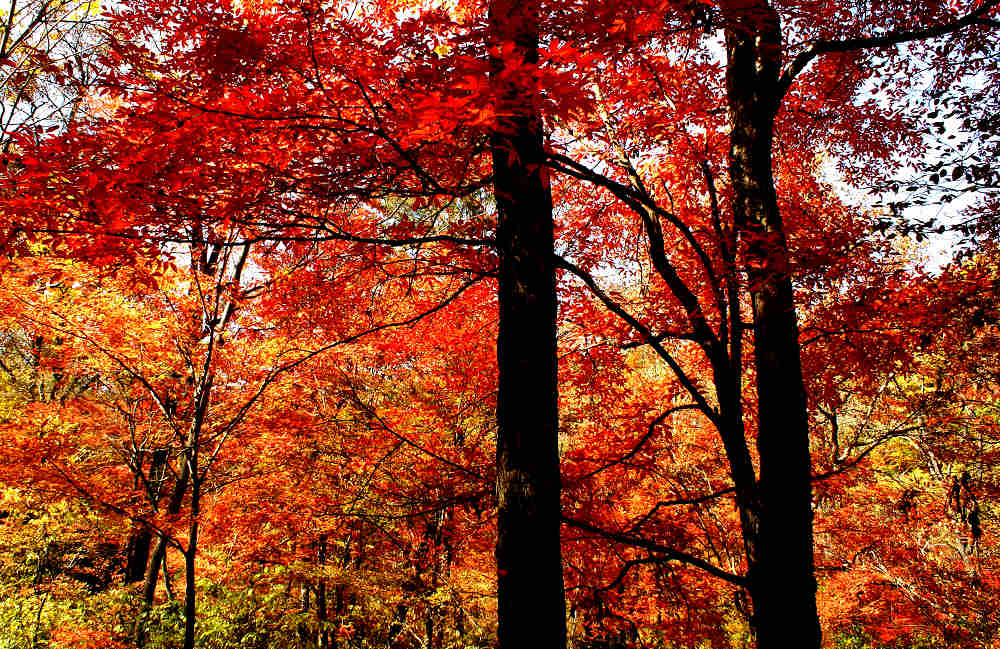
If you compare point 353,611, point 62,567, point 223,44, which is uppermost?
point 223,44

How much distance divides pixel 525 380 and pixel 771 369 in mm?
1516

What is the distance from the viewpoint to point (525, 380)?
3.29m

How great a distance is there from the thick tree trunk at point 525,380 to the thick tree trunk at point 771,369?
1.27m

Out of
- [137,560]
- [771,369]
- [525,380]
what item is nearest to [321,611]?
[137,560]

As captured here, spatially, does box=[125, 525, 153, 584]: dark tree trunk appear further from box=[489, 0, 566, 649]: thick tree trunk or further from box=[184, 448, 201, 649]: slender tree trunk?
box=[489, 0, 566, 649]: thick tree trunk

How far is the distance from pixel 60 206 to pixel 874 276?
716 cm

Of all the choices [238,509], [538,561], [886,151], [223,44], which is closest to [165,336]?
[238,509]

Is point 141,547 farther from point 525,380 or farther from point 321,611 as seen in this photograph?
point 525,380

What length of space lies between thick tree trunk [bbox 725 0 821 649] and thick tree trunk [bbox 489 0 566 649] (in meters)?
1.27

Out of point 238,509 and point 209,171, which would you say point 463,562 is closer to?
point 238,509

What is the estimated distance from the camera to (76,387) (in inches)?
555

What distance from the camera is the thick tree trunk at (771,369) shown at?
10.5 feet

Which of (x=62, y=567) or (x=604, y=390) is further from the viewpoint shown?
(x=62, y=567)

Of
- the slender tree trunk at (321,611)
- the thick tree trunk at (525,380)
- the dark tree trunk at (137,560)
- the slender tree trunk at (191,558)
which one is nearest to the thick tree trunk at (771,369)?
the thick tree trunk at (525,380)
